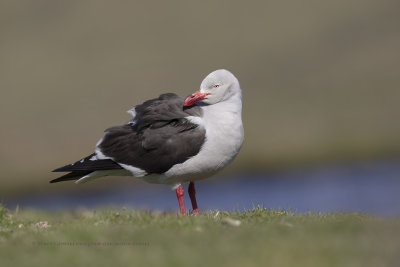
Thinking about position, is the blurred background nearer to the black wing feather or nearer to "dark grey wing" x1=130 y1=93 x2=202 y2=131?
"dark grey wing" x1=130 y1=93 x2=202 y2=131

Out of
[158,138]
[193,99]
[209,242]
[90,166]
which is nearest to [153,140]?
[158,138]

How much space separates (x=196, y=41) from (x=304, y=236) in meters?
51.3

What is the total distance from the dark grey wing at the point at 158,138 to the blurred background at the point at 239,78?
315 cm

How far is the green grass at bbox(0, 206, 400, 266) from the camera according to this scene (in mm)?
7168

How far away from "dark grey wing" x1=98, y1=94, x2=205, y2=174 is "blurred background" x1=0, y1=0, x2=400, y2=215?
3.15 meters

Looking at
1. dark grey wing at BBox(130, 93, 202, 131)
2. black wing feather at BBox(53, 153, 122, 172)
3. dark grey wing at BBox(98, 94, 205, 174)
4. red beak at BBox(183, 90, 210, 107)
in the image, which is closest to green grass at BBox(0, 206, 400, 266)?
dark grey wing at BBox(98, 94, 205, 174)

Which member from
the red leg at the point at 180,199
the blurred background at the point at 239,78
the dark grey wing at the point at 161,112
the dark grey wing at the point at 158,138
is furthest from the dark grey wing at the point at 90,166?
the blurred background at the point at 239,78

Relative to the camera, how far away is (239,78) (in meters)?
48.9

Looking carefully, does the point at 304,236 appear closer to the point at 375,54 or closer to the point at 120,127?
the point at 120,127

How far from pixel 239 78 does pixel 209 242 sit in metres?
41.5

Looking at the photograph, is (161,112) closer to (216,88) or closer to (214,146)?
(216,88)

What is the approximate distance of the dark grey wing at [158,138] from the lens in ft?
37.5

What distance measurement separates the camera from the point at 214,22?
6250 cm

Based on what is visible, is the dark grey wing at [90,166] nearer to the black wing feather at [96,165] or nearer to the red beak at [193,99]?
the black wing feather at [96,165]
